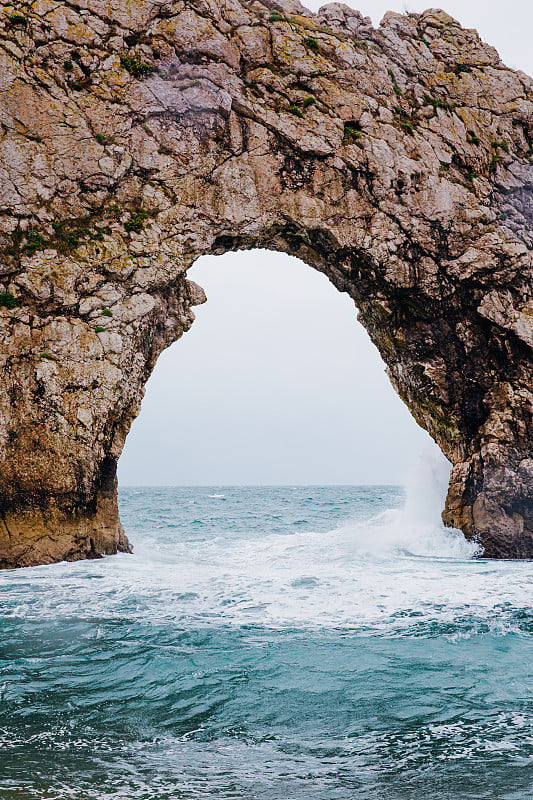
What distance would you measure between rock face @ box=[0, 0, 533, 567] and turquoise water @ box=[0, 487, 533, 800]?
11.6ft

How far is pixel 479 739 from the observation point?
5.75 meters

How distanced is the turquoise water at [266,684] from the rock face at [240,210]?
3.53 meters

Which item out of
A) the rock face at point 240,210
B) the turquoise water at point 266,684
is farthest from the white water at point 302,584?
the rock face at point 240,210

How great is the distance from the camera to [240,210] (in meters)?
16.8

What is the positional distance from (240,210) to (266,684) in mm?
13033

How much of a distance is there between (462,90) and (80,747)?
20725mm

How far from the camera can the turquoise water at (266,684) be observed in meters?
5.00

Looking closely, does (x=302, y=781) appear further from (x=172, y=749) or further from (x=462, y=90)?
(x=462, y=90)

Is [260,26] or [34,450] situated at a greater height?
[260,26]

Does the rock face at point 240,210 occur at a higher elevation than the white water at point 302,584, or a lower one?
higher

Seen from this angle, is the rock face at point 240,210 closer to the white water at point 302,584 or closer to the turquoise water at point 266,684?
the white water at point 302,584

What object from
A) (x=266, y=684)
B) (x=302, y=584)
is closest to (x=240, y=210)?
(x=302, y=584)

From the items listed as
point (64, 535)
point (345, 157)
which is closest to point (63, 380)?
point (64, 535)

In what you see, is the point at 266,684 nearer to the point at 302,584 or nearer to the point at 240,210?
the point at 302,584
